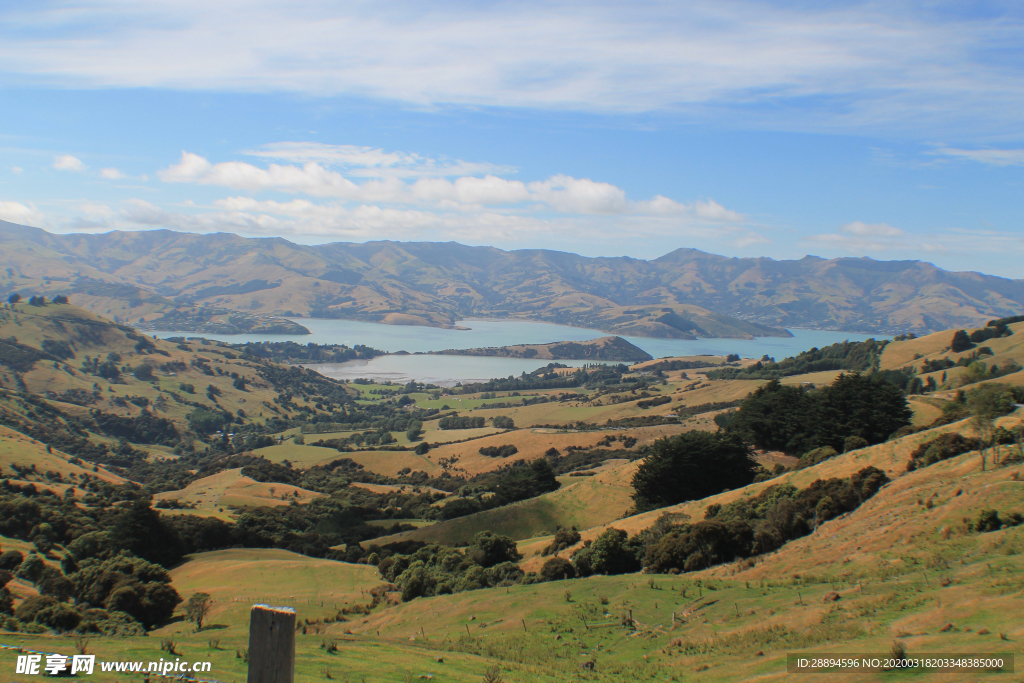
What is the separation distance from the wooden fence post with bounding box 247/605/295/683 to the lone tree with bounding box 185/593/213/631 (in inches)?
908

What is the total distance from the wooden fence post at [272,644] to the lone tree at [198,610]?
2306 centimetres

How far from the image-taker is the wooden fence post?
3.89 metres

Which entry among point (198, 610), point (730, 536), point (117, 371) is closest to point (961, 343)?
point (730, 536)

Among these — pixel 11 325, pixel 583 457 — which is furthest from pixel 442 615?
pixel 11 325

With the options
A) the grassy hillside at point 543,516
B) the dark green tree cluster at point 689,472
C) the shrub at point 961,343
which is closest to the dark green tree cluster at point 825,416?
the dark green tree cluster at point 689,472

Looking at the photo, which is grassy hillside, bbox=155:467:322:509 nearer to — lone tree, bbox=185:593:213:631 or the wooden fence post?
lone tree, bbox=185:593:213:631

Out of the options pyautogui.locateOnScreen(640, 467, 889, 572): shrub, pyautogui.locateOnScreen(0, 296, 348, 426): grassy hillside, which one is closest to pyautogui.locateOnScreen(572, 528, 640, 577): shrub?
pyautogui.locateOnScreen(640, 467, 889, 572): shrub

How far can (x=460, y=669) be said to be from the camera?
12.8 m

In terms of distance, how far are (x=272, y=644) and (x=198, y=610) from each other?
24664 mm

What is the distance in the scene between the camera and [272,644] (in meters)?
3.99

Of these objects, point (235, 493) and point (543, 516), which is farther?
point (235, 493)

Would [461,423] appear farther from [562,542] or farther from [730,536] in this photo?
[730,536]

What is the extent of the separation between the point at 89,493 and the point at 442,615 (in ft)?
201

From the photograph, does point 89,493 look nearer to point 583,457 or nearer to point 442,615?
point 583,457
